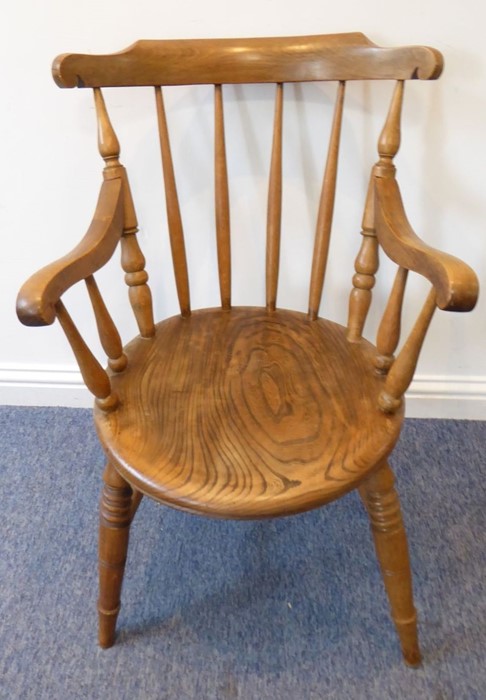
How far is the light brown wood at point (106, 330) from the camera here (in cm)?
71

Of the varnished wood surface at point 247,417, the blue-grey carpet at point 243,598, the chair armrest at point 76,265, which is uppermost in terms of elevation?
the chair armrest at point 76,265

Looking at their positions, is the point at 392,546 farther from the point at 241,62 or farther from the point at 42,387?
the point at 42,387

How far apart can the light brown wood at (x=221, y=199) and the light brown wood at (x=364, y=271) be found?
203 mm

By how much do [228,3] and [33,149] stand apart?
1.32 feet

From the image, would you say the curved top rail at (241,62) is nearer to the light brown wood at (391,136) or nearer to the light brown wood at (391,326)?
the light brown wood at (391,136)

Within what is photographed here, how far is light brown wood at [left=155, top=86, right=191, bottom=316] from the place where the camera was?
85 centimetres

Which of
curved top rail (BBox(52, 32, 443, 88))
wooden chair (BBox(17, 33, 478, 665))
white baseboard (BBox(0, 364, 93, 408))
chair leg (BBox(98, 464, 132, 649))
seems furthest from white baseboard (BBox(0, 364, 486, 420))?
curved top rail (BBox(52, 32, 443, 88))

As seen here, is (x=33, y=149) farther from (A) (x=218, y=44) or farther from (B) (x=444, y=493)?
(B) (x=444, y=493)

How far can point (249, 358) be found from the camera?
2.77 feet

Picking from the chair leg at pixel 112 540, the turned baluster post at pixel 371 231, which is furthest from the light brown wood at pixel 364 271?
the chair leg at pixel 112 540

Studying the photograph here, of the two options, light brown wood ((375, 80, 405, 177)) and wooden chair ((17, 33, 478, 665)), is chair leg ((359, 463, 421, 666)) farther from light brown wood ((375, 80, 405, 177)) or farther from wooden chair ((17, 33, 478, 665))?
light brown wood ((375, 80, 405, 177))

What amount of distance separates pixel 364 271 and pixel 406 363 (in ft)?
0.72

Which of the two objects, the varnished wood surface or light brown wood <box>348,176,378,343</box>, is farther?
light brown wood <box>348,176,378,343</box>

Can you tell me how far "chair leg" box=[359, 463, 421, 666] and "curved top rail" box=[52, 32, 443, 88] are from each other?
1.75 feet
